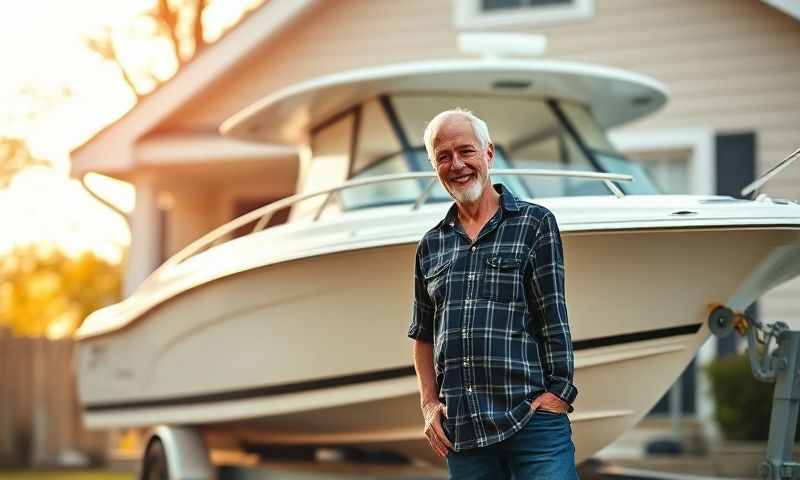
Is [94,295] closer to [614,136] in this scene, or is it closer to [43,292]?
[43,292]

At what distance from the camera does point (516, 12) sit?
37.6ft

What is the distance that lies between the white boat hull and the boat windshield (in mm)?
780

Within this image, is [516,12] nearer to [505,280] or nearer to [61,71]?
[505,280]

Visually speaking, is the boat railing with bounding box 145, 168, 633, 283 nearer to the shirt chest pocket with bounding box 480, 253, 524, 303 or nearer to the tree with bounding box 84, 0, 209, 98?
the shirt chest pocket with bounding box 480, 253, 524, 303

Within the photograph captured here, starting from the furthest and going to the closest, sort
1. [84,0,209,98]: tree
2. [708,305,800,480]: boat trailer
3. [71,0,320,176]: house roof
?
[84,0,209,98]: tree < [71,0,320,176]: house roof < [708,305,800,480]: boat trailer

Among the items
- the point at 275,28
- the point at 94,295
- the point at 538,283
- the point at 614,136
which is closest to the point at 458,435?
the point at 538,283

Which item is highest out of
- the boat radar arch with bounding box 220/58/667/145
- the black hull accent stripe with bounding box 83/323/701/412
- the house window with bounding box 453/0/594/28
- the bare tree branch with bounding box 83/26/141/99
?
the bare tree branch with bounding box 83/26/141/99

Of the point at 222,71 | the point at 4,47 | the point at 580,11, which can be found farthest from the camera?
the point at 4,47

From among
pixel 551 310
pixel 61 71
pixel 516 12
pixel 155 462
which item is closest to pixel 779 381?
pixel 551 310

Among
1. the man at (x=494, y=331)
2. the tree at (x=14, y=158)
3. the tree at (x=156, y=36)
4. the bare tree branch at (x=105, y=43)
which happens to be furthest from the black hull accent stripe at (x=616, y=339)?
the tree at (x=14, y=158)

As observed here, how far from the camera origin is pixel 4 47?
2288 cm

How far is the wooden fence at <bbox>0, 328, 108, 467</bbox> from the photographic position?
13438mm

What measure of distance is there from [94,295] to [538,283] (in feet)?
130

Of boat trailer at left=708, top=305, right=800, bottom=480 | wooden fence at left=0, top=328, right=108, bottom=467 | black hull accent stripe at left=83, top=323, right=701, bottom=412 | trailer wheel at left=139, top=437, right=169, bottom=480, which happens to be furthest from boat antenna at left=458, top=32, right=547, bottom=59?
wooden fence at left=0, top=328, right=108, bottom=467
